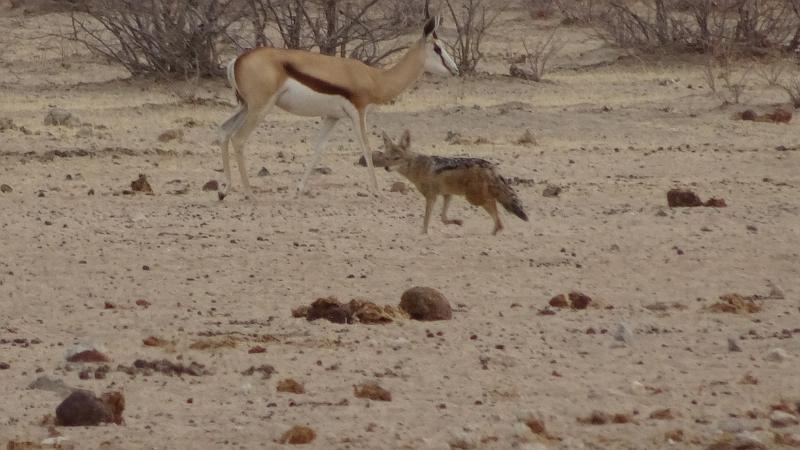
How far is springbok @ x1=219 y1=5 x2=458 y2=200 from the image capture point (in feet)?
45.7

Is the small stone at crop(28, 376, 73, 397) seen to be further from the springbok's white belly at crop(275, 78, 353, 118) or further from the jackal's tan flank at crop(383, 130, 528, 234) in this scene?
the springbok's white belly at crop(275, 78, 353, 118)

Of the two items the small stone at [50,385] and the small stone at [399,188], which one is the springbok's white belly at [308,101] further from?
the small stone at [50,385]

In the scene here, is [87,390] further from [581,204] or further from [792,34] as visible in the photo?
[792,34]

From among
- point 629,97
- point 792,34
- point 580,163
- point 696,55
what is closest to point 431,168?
point 580,163

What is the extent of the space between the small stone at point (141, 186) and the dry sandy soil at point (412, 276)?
209 millimetres

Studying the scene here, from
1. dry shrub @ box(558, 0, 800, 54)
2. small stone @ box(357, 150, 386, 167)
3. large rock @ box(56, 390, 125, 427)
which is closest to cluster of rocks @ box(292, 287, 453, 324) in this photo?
large rock @ box(56, 390, 125, 427)

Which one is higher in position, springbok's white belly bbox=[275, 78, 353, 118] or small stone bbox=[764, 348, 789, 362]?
springbok's white belly bbox=[275, 78, 353, 118]

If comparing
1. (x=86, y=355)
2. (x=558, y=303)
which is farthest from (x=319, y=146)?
(x=86, y=355)

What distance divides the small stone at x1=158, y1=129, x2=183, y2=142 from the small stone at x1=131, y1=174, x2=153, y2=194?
2830mm

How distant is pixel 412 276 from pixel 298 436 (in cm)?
400

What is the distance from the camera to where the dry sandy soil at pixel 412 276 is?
693 centimetres

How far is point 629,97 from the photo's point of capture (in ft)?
68.4

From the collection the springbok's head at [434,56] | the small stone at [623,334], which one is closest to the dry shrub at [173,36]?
the springbok's head at [434,56]

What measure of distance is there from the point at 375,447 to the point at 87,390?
1.38 meters
